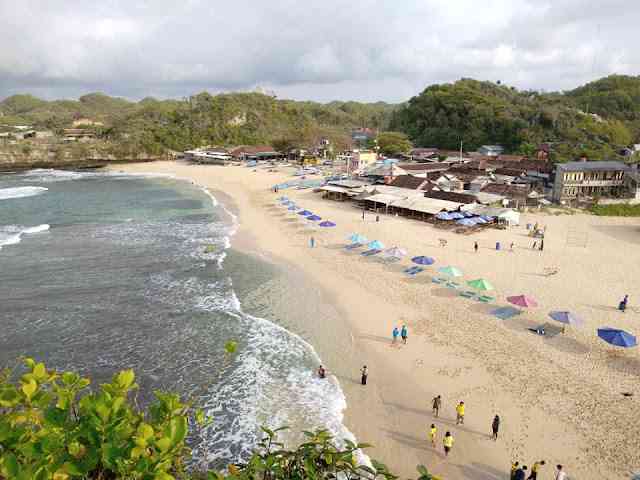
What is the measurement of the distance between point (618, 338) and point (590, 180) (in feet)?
108

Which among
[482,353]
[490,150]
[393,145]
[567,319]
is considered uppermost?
[393,145]

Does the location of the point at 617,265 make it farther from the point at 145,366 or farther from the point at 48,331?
the point at 48,331

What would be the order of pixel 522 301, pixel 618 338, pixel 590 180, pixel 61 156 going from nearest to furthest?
pixel 618 338 → pixel 522 301 → pixel 590 180 → pixel 61 156

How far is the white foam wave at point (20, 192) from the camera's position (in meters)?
48.4

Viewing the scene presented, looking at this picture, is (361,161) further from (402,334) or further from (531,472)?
(531,472)

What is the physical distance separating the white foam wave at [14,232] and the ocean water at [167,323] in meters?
0.12

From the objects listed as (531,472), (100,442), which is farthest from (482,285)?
(100,442)

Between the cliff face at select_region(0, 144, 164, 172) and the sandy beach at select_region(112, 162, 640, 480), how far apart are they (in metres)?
73.4

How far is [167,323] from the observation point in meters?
18.5

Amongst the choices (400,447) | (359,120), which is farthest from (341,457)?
(359,120)

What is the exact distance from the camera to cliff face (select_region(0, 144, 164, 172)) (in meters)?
84.4

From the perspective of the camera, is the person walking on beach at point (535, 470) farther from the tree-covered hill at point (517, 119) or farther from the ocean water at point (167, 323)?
the tree-covered hill at point (517, 119)

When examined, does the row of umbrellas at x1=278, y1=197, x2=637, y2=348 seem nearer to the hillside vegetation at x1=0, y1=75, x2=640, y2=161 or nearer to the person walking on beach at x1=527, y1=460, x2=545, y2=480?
the person walking on beach at x1=527, y1=460, x2=545, y2=480

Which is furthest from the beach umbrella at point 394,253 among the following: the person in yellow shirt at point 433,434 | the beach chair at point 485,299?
the person in yellow shirt at point 433,434
